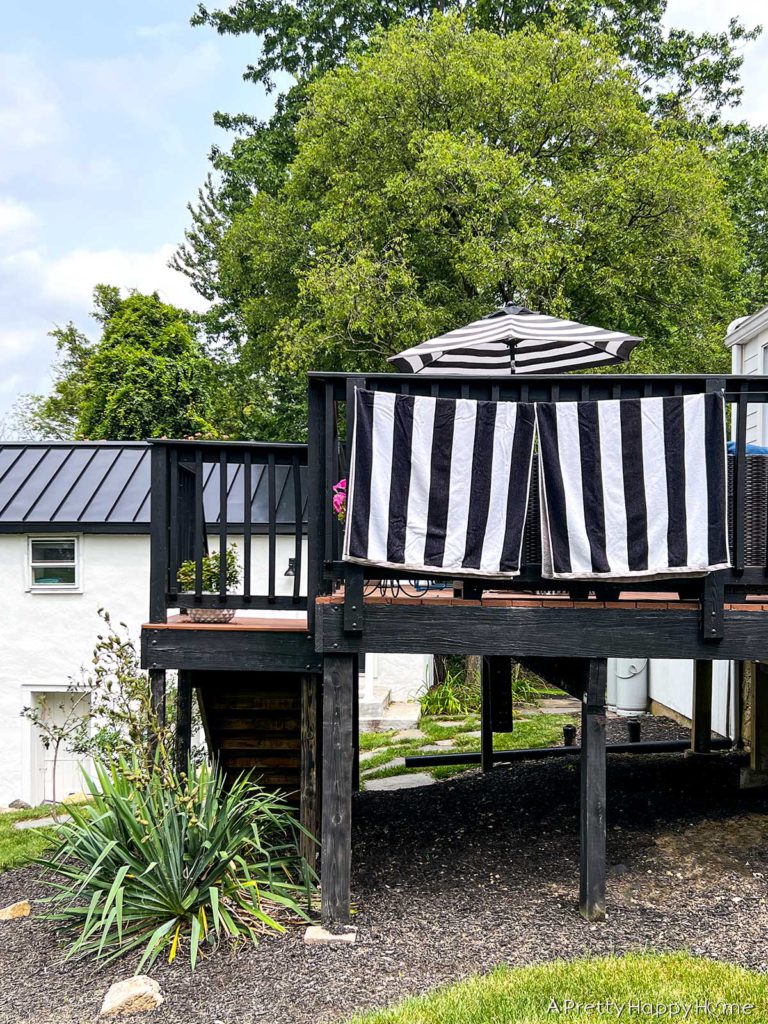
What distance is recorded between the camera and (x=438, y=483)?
3930mm

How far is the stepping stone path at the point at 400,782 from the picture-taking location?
7602 mm

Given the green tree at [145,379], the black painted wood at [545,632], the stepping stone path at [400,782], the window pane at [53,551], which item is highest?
the green tree at [145,379]

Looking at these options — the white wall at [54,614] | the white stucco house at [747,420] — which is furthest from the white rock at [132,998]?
the white wall at [54,614]

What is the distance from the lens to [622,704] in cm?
1163

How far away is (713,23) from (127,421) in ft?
48.5

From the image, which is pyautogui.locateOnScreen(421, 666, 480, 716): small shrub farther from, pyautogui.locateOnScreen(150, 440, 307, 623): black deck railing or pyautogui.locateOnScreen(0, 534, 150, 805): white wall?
pyautogui.locateOnScreen(150, 440, 307, 623): black deck railing

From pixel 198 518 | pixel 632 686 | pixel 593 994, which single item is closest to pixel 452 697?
pixel 632 686

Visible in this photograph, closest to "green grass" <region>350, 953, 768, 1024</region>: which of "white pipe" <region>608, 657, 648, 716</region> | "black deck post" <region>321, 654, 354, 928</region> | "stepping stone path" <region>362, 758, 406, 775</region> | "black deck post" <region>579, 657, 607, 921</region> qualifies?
"black deck post" <region>579, 657, 607, 921</region>

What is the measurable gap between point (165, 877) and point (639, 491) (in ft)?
9.56

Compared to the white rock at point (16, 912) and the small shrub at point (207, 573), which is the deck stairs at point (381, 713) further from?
the white rock at point (16, 912)

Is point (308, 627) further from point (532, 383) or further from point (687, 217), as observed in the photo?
point (687, 217)

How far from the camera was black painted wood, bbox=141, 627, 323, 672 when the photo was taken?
471cm

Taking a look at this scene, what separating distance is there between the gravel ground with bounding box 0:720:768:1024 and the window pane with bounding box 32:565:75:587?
6.49 metres

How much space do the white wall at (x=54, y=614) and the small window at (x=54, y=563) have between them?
106 millimetres
